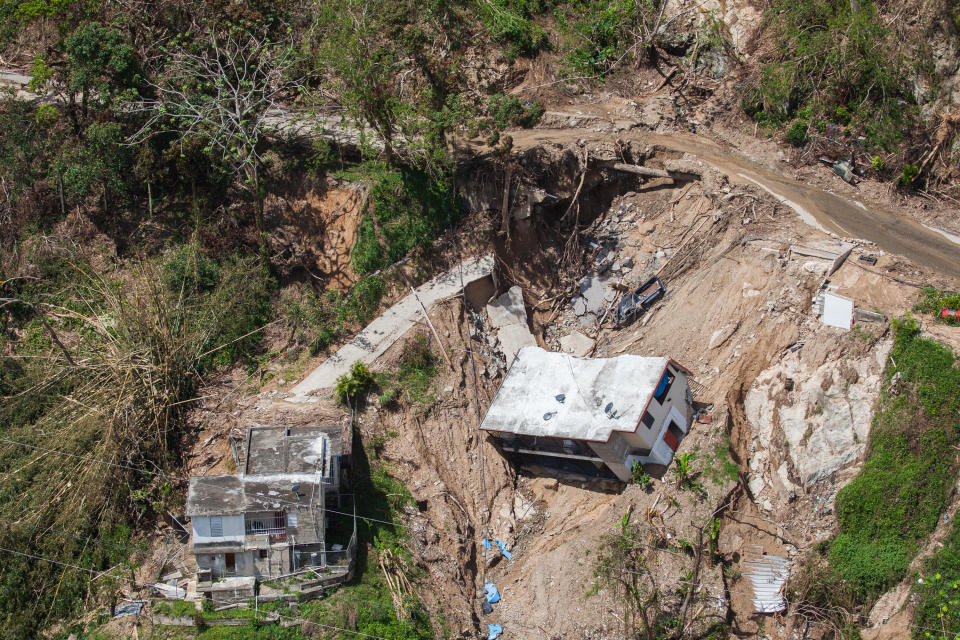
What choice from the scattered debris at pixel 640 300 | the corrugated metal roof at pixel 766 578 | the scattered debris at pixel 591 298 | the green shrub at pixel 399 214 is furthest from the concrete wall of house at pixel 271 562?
the scattered debris at pixel 640 300

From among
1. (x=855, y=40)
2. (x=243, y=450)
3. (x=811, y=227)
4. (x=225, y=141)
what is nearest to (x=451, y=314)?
(x=243, y=450)

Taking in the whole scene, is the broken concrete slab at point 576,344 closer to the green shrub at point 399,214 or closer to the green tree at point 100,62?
the green shrub at point 399,214

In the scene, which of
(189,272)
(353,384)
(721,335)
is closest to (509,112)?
(721,335)

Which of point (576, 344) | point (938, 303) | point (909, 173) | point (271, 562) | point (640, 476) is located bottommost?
point (271, 562)

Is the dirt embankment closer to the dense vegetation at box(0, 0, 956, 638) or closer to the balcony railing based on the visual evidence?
the dense vegetation at box(0, 0, 956, 638)

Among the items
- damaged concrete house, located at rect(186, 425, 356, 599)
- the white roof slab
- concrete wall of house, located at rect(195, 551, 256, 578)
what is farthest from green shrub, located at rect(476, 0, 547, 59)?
concrete wall of house, located at rect(195, 551, 256, 578)

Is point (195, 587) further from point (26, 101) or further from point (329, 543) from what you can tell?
point (26, 101)

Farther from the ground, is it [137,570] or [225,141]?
[225,141]

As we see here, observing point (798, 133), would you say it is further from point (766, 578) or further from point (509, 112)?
point (766, 578)
